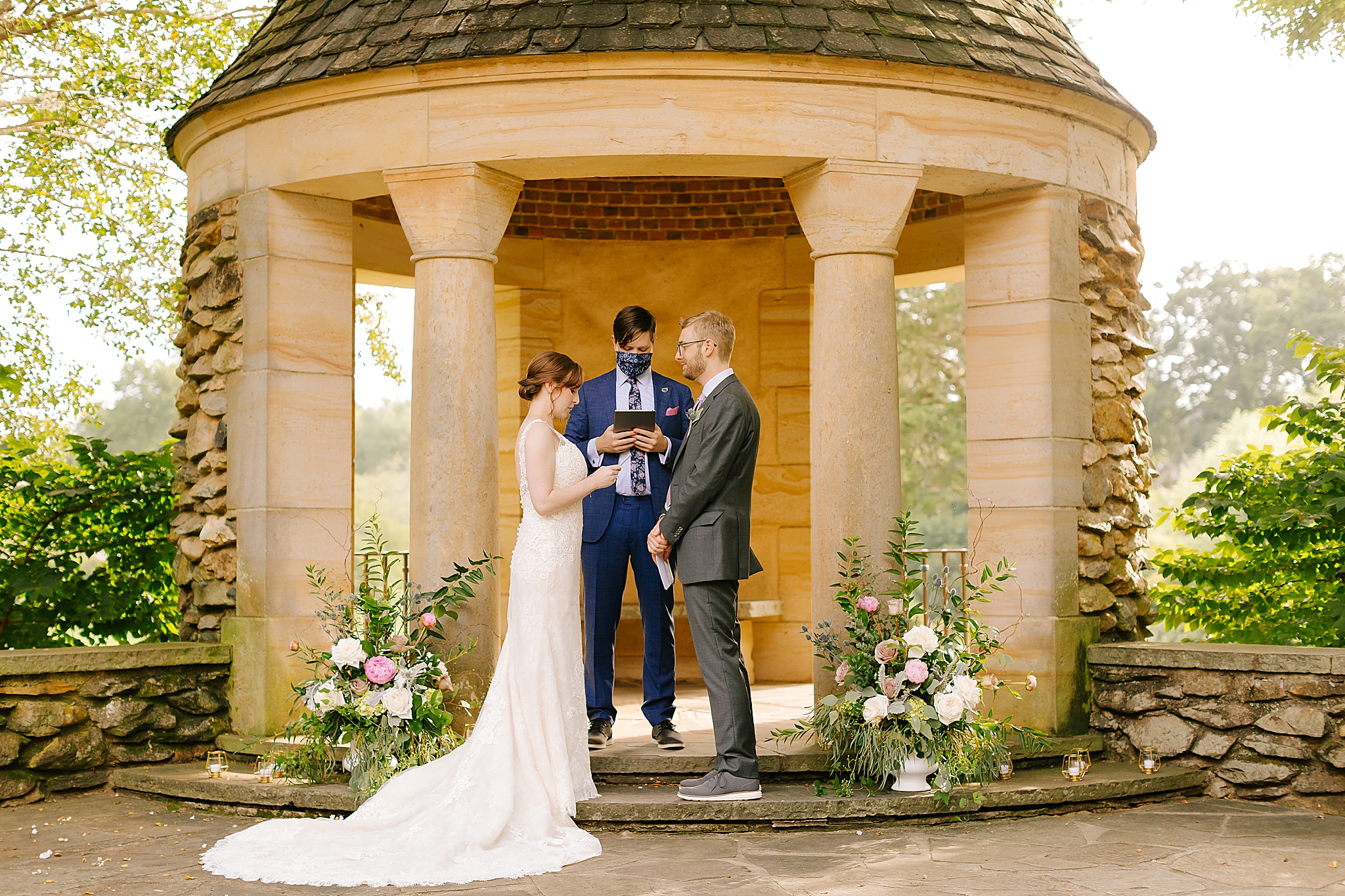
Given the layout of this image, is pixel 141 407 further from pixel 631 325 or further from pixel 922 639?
pixel 922 639

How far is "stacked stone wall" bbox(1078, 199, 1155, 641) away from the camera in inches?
244

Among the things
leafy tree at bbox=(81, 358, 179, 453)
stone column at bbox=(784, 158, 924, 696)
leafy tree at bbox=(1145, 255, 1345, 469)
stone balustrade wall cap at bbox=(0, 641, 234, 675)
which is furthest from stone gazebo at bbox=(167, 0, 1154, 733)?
leafy tree at bbox=(81, 358, 179, 453)

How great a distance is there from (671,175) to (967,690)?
299cm

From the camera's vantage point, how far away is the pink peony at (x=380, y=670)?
512 cm

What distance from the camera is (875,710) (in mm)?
4996

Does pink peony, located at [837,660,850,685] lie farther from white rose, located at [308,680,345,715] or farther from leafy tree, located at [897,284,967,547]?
leafy tree, located at [897,284,967,547]

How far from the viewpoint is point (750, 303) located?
8.32 meters

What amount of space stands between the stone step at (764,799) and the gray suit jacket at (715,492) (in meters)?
0.90

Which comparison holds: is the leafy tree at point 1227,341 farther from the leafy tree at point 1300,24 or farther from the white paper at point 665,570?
the white paper at point 665,570

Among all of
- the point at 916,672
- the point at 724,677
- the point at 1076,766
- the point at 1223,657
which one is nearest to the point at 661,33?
the point at 724,677

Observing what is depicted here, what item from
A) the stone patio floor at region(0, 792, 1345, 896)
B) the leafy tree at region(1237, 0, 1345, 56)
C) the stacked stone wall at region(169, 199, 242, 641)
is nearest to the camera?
the stone patio floor at region(0, 792, 1345, 896)

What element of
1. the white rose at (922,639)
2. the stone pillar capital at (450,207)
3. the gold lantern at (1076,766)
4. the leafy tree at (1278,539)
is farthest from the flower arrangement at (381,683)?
the leafy tree at (1278,539)

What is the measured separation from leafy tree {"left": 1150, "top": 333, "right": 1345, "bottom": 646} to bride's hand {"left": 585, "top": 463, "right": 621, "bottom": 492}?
3352mm

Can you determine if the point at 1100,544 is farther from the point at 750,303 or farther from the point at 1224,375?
the point at 1224,375
